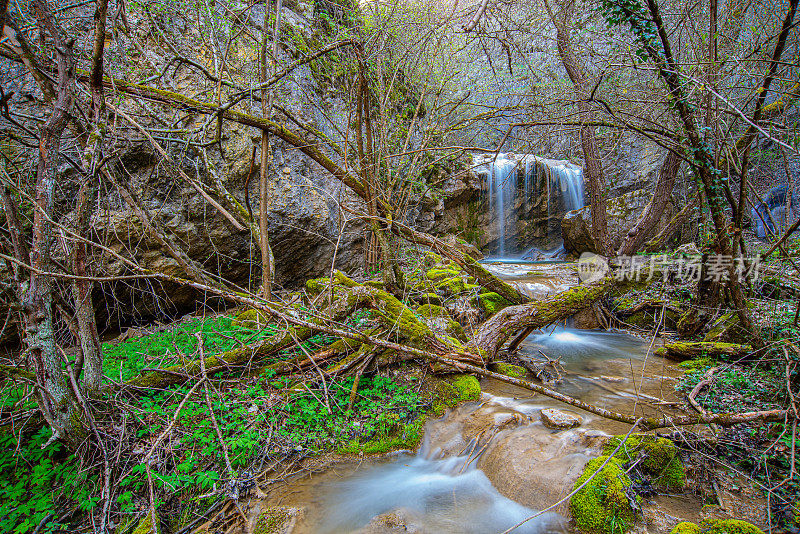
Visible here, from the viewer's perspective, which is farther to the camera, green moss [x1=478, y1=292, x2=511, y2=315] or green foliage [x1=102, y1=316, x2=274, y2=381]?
green moss [x1=478, y1=292, x2=511, y2=315]

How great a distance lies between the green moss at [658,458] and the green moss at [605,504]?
7.3 inches

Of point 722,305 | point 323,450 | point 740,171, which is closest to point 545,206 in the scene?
point 722,305

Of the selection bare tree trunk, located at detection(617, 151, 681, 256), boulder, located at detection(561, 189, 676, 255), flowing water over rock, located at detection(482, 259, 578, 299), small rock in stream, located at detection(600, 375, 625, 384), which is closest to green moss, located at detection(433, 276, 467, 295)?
flowing water over rock, located at detection(482, 259, 578, 299)

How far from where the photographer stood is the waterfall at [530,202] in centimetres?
1359

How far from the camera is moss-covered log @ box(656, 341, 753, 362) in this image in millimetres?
4204

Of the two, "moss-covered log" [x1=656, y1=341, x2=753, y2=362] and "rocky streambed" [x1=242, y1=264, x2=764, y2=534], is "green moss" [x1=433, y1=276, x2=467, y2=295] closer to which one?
"rocky streambed" [x1=242, y1=264, x2=764, y2=534]

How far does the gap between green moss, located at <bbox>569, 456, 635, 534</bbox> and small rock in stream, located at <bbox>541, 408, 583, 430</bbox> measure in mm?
684

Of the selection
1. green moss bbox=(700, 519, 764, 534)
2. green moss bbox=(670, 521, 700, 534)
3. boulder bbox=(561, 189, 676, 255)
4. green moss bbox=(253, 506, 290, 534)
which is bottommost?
green moss bbox=(253, 506, 290, 534)

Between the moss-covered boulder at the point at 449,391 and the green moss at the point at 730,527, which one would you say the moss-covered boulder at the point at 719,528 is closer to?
the green moss at the point at 730,527

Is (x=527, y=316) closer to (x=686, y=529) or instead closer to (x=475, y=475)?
(x=475, y=475)

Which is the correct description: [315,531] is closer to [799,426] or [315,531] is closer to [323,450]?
[323,450]

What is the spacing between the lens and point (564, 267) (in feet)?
31.8

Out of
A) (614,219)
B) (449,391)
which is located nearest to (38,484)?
(449,391)

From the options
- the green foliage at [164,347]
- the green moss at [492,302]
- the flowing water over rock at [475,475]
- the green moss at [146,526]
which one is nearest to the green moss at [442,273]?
the green moss at [492,302]
